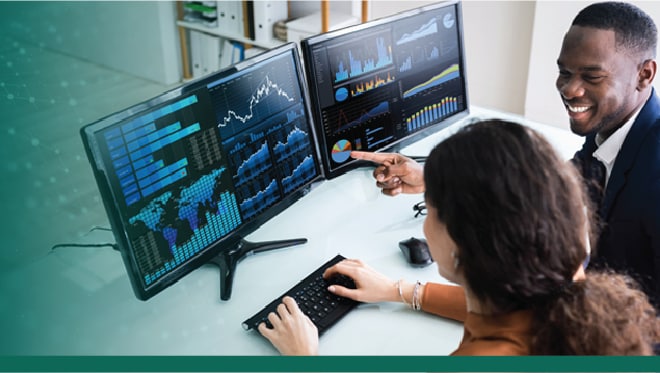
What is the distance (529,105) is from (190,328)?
256cm

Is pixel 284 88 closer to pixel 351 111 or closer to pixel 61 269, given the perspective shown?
pixel 351 111

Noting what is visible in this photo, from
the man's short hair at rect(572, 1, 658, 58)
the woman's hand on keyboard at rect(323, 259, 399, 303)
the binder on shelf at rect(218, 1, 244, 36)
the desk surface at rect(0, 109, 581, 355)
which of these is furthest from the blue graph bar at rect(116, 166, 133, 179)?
the binder on shelf at rect(218, 1, 244, 36)

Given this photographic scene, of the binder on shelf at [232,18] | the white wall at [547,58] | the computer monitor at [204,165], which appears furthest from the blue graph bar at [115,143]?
the binder on shelf at [232,18]

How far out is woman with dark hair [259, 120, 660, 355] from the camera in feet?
2.91

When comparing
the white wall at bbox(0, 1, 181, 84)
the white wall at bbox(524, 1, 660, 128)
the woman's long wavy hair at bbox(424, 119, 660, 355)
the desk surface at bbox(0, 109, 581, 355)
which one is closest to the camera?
the woman's long wavy hair at bbox(424, 119, 660, 355)

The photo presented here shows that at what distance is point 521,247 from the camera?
89cm

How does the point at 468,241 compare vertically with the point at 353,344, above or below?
above

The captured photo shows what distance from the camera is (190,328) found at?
126 cm

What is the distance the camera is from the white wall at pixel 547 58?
9.98 feet

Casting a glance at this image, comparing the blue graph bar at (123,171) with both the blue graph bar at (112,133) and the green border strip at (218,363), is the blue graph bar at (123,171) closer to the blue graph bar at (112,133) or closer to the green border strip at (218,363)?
the blue graph bar at (112,133)

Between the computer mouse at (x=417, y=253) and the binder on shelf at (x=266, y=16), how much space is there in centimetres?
256

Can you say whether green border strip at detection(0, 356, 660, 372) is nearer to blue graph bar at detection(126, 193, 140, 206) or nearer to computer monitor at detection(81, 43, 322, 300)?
computer monitor at detection(81, 43, 322, 300)

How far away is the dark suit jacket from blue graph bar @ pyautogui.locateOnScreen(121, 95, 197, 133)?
899 millimetres

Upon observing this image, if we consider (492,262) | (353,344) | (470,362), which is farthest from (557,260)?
(353,344)
